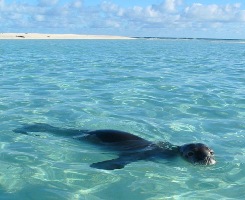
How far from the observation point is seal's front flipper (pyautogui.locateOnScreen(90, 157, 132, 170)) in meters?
7.11

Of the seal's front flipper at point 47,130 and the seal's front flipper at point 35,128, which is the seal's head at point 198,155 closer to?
the seal's front flipper at point 47,130

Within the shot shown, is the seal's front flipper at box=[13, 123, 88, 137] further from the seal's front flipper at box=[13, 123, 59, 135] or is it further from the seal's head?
the seal's head

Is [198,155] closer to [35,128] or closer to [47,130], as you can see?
[47,130]

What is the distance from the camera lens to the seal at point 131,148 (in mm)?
7469

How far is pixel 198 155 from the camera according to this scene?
7488 millimetres

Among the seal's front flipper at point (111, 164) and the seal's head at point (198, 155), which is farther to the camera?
the seal's head at point (198, 155)

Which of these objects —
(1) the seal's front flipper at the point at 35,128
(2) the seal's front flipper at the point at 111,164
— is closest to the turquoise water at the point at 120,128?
(2) the seal's front flipper at the point at 111,164

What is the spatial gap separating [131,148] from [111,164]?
3.19ft

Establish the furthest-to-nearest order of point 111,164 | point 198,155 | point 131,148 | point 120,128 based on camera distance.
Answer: point 120,128
point 131,148
point 198,155
point 111,164

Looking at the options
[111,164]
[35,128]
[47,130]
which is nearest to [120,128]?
[47,130]

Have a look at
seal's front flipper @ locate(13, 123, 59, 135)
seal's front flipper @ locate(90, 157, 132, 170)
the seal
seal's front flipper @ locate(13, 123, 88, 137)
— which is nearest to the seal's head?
the seal

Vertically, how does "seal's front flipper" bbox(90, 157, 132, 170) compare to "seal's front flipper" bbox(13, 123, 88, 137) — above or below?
below

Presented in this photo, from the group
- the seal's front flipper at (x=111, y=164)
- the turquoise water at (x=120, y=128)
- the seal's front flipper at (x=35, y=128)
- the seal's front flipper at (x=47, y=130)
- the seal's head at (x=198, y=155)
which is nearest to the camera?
the turquoise water at (x=120, y=128)

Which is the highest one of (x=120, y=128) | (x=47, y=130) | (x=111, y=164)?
(x=120, y=128)
